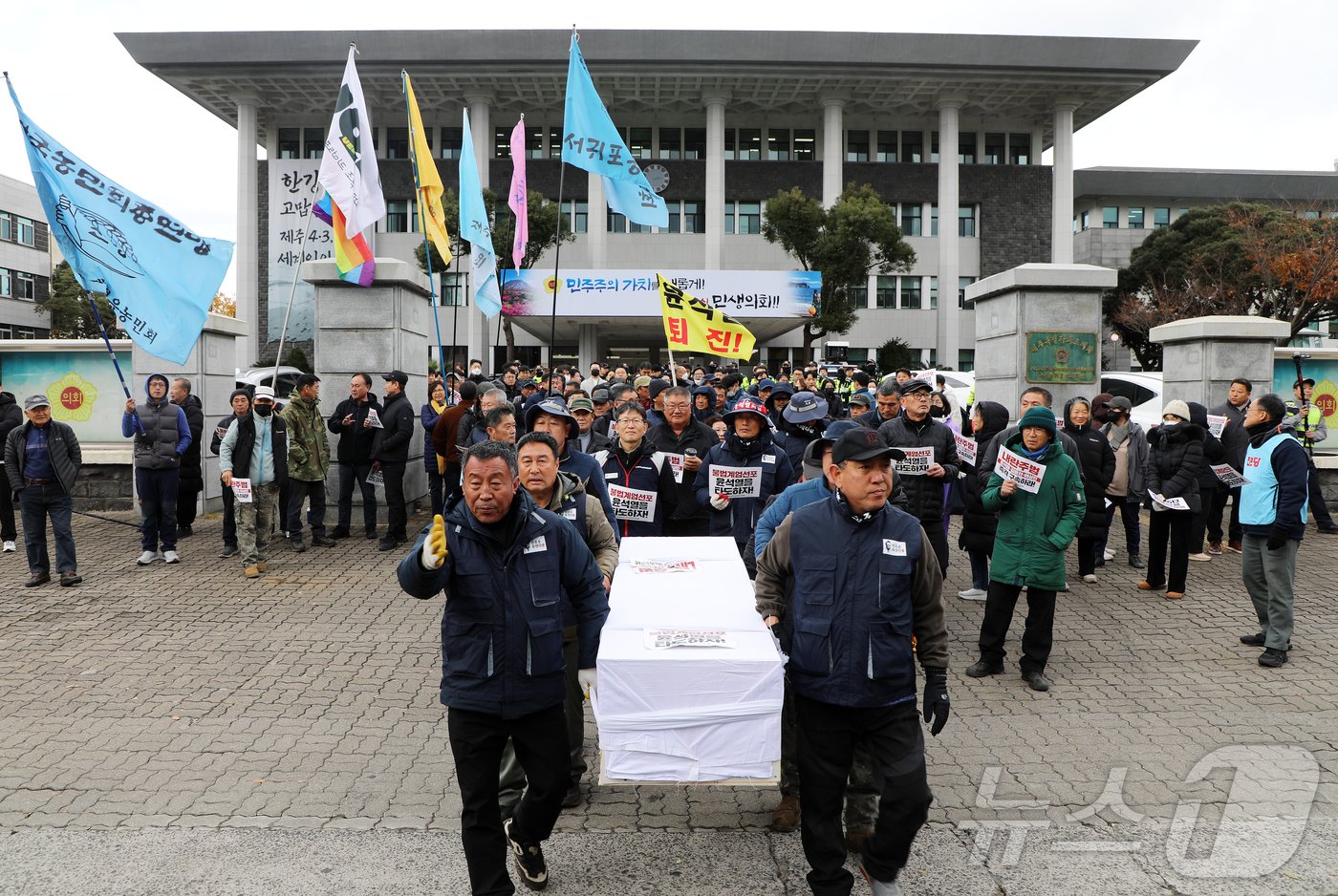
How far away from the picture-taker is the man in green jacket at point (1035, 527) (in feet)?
21.1

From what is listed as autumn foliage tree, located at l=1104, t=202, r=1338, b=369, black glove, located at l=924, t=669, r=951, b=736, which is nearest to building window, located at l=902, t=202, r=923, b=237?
autumn foliage tree, located at l=1104, t=202, r=1338, b=369

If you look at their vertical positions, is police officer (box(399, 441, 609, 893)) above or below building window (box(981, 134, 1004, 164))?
below

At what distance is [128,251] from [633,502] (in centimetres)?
620

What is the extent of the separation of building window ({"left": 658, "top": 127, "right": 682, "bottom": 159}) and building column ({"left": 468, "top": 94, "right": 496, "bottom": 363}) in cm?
945

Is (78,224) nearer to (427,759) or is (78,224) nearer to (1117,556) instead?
(427,759)

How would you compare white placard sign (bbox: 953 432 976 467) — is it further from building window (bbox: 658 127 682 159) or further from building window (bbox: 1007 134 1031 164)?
building window (bbox: 1007 134 1031 164)

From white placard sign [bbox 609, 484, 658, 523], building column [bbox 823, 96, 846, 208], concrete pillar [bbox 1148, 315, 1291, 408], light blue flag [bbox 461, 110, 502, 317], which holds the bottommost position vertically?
white placard sign [bbox 609, 484, 658, 523]

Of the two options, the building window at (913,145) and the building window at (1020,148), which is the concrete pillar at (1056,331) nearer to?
the building window at (913,145)

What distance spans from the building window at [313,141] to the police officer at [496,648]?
5320 centimetres

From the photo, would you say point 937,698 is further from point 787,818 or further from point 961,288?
point 961,288

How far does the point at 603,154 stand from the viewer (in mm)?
14078

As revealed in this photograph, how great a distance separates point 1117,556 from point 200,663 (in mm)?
9562

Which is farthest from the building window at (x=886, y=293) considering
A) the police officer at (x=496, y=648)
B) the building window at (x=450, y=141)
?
the police officer at (x=496, y=648)

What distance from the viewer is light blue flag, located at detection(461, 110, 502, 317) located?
498 inches
